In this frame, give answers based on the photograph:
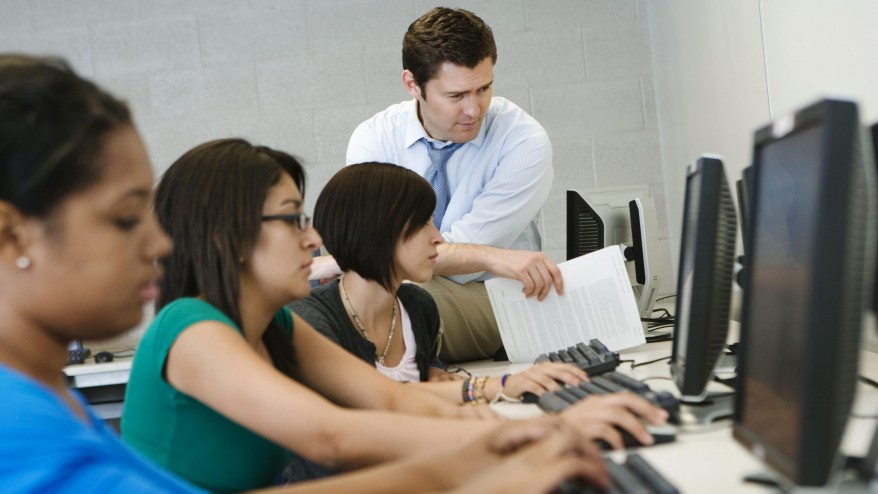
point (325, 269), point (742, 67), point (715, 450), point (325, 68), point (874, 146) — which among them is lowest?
point (715, 450)

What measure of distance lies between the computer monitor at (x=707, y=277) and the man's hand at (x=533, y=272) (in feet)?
2.32

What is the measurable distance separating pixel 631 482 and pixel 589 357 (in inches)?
37.8

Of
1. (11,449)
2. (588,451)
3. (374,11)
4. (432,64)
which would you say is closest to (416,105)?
(432,64)

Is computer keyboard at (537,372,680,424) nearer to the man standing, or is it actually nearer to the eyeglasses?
the eyeglasses

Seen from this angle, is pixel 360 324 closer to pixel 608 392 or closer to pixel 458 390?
pixel 458 390

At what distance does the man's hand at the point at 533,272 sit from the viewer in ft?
6.89

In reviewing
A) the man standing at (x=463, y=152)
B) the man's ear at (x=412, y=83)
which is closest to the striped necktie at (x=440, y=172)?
the man standing at (x=463, y=152)

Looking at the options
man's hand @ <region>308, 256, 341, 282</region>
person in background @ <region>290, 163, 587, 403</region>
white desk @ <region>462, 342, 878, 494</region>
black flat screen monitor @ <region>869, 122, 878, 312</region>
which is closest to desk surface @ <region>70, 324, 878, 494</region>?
white desk @ <region>462, 342, 878, 494</region>

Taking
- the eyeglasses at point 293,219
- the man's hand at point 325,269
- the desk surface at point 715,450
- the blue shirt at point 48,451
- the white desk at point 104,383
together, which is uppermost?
the eyeglasses at point 293,219

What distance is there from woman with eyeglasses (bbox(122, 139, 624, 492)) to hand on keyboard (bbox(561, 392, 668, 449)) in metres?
0.02

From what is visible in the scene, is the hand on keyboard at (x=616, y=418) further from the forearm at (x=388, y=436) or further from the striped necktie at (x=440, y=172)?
the striped necktie at (x=440, y=172)

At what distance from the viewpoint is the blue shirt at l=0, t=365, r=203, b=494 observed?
63 cm

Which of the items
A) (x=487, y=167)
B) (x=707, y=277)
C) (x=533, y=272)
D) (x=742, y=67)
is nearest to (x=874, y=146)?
(x=707, y=277)

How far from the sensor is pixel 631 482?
0.86m
